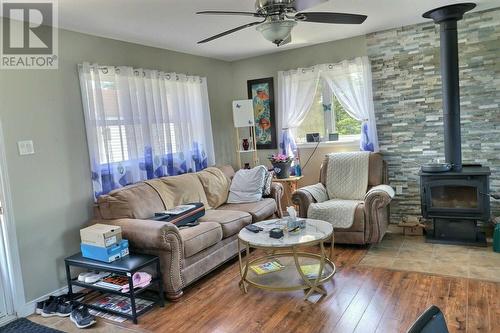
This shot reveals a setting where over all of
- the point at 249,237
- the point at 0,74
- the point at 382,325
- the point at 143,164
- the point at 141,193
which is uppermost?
the point at 0,74

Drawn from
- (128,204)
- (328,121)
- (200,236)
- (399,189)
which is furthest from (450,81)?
(128,204)

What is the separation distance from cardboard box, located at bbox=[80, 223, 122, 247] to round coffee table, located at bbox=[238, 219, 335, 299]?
3.24ft

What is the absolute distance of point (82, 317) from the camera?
8.96 ft

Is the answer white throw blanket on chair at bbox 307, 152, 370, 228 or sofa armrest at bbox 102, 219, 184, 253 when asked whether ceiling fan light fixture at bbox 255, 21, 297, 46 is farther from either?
white throw blanket on chair at bbox 307, 152, 370, 228

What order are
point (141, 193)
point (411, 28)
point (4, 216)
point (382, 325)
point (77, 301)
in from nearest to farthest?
point (382, 325) < point (4, 216) < point (77, 301) < point (141, 193) < point (411, 28)

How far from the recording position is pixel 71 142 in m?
3.33

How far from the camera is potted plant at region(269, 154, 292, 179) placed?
190 inches

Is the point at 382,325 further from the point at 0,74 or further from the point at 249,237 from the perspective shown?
the point at 0,74

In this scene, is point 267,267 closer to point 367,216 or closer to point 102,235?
point 367,216

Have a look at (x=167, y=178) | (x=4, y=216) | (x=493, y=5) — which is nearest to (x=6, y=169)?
(x=4, y=216)

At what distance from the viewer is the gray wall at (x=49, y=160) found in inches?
115

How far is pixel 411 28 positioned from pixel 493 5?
794 millimetres

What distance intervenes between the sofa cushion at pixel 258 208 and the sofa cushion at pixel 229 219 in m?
0.11

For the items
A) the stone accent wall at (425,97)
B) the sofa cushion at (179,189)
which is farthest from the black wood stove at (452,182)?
the sofa cushion at (179,189)
